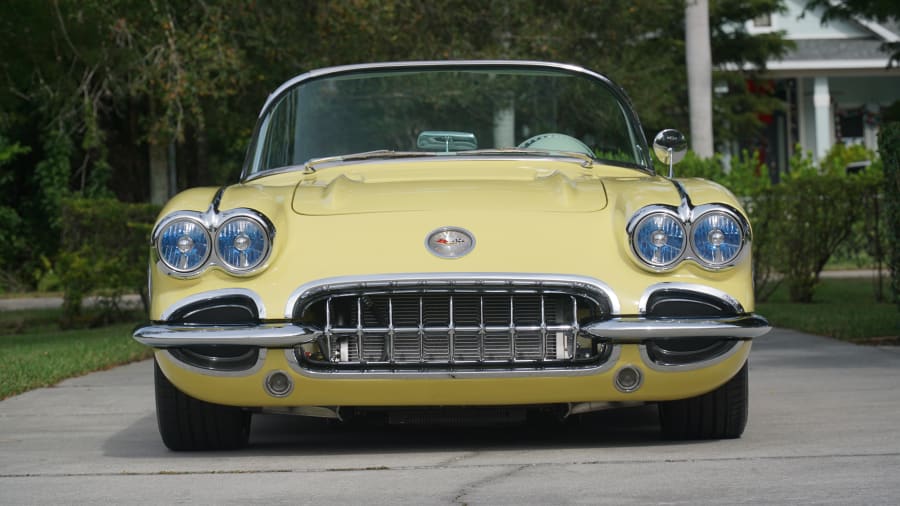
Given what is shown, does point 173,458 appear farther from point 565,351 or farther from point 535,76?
point 535,76

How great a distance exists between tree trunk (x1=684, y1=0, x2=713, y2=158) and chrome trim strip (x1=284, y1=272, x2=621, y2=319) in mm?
12518

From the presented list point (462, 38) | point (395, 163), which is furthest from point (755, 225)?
point (395, 163)

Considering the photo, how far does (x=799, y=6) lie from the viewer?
34.2 metres

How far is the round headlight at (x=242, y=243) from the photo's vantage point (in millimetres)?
5000

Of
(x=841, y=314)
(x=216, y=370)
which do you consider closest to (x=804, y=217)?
(x=841, y=314)

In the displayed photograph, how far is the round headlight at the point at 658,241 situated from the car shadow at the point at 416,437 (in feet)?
2.32

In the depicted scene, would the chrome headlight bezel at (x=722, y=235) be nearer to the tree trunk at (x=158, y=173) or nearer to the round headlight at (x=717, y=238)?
the round headlight at (x=717, y=238)

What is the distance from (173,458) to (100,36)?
8993mm

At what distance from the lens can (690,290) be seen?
492 centimetres

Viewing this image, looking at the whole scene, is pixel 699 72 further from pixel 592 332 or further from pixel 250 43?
pixel 592 332

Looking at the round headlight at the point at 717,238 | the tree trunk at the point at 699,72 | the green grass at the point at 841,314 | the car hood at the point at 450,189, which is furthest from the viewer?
the tree trunk at the point at 699,72

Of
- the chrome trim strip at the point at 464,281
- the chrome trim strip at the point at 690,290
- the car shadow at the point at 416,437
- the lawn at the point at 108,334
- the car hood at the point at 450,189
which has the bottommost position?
the car shadow at the point at 416,437

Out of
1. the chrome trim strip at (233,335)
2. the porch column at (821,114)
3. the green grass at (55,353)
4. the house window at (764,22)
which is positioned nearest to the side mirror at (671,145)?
the chrome trim strip at (233,335)

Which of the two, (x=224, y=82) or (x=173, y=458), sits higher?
(x=224, y=82)
